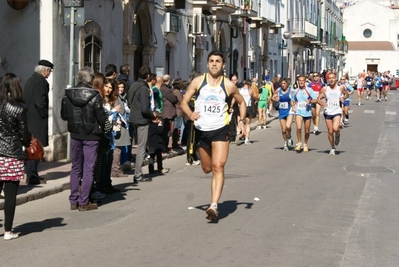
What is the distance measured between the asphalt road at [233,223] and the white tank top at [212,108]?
1.11 metres

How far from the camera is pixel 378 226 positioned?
9.67 metres

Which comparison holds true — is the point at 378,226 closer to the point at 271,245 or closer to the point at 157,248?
the point at 271,245

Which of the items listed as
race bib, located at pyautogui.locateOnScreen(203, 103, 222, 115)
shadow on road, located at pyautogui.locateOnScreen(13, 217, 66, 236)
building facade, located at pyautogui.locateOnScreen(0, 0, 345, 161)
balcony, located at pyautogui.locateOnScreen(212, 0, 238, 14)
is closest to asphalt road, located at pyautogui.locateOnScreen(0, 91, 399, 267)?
shadow on road, located at pyautogui.locateOnScreen(13, 217, 66, 236)

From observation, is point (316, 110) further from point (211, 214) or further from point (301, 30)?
point (301, 30)

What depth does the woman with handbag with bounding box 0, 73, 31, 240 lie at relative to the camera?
8828 mm

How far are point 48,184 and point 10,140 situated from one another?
4.13 m

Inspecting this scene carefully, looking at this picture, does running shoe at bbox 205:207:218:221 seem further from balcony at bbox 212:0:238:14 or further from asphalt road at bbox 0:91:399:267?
balcony at bbox 212:0:238:14

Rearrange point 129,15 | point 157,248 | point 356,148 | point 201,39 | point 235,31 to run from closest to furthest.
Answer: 1. point 157,248
2. point 356,148
3. point 129,15
4. point 201,39
5. point 235,31

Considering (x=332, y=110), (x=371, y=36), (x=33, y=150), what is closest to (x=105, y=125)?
(x=33, y=150)

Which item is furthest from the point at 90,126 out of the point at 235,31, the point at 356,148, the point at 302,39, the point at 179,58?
the point at 302,39

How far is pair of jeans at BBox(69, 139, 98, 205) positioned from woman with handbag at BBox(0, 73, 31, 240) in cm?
180

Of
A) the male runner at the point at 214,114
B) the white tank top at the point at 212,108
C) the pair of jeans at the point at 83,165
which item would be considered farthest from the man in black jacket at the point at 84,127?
the white tank top at the point at 212,108

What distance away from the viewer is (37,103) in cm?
1299

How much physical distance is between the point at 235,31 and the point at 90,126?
2863cm
